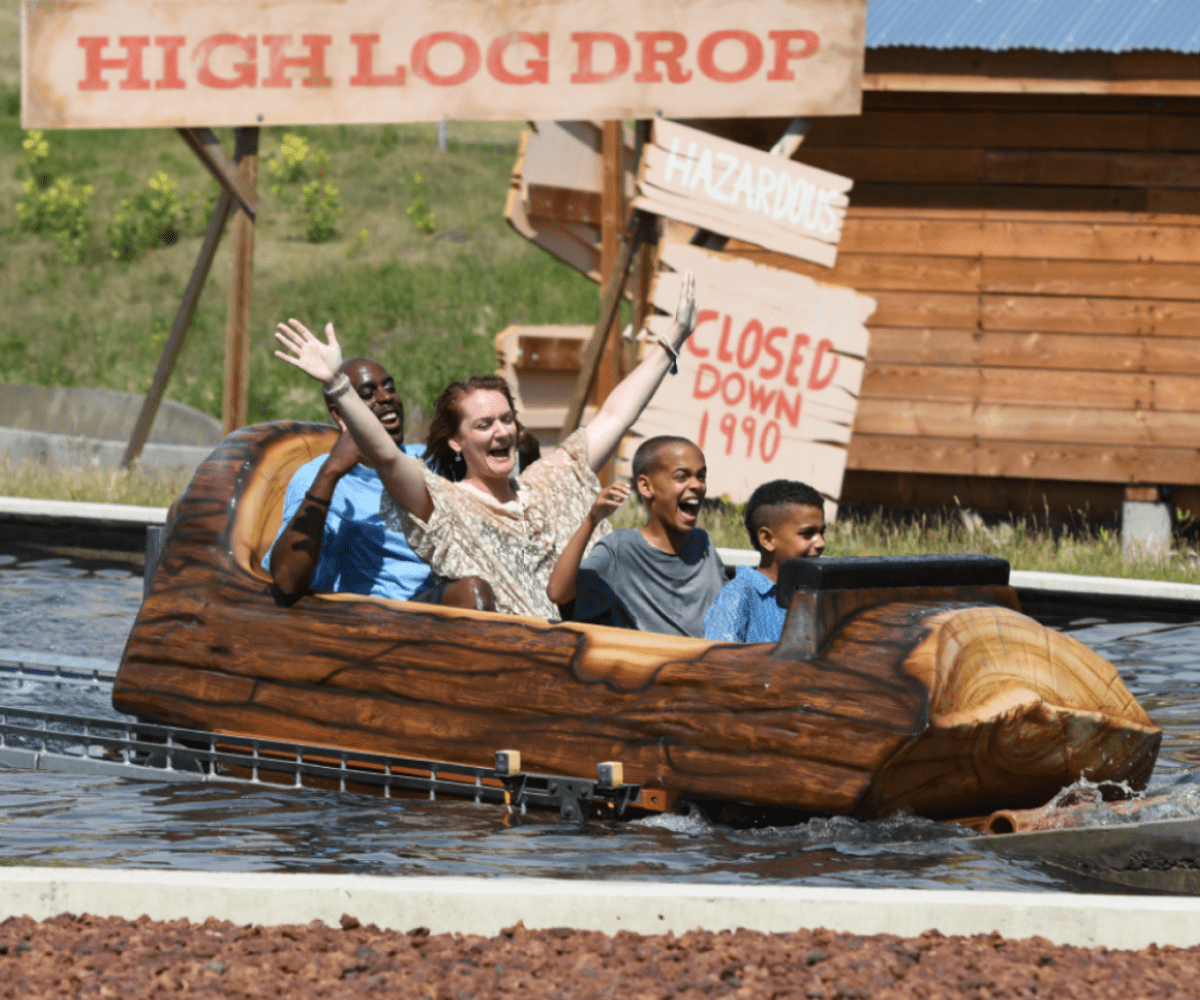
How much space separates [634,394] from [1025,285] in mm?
5980

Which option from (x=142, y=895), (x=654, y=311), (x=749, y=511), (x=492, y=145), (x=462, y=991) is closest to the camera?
(x=462, y=991)

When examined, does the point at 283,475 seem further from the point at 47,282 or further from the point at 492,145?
the point at 492,145

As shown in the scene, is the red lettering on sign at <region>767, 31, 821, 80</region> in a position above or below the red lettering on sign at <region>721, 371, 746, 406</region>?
above

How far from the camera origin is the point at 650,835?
14.1 ft

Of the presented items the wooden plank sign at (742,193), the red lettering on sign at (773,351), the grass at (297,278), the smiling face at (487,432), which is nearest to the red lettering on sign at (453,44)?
the wooden plank sign at (742,193)

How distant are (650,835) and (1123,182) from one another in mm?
7711

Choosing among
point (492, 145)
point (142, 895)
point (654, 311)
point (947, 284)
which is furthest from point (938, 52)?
point (492, 145)

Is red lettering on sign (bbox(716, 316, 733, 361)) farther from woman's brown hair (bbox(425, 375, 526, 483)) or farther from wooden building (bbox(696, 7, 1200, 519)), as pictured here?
woman's brown hair (bbox(425, 375, 526, 483))

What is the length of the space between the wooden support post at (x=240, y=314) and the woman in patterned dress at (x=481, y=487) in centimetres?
560

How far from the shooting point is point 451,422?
5.04 meters

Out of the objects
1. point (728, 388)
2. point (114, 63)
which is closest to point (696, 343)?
point (728, 388)

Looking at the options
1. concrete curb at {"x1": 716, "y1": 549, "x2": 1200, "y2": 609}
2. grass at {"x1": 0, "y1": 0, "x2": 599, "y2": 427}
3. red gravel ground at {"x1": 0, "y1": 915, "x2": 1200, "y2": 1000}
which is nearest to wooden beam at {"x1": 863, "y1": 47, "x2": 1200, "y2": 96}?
concrete curb at {"x1": 716, "y1": 549, "x2": 1200, "y2": 609}

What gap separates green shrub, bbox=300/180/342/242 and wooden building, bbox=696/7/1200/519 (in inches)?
953

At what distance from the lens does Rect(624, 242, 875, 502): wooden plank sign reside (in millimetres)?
9742
